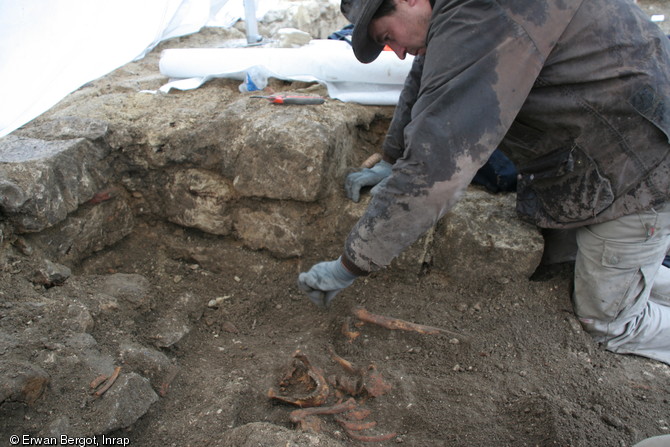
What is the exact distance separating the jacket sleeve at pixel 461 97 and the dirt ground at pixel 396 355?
82 centimetres

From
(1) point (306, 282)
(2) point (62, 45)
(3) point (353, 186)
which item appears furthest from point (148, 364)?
(2) point (62, 45)

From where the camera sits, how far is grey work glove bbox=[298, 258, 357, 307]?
211 cm

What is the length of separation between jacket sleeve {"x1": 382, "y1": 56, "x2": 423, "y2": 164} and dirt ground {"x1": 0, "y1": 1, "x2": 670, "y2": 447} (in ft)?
2.02

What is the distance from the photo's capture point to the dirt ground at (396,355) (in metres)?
1.87

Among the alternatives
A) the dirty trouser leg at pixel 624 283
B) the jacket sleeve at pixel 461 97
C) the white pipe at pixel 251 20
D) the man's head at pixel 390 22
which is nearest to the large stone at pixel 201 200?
the man's head at pixel 390 22

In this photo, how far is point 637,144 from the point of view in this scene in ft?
6.64

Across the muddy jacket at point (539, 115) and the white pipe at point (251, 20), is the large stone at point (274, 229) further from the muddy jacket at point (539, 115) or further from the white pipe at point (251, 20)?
the white pipe at point (251, 20)

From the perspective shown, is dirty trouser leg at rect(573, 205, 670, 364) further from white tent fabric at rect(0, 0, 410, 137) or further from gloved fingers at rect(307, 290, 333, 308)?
white tent fabric at rect(0, 0, 410, 137)

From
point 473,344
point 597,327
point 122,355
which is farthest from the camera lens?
point 597,327

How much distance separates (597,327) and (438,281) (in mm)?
787

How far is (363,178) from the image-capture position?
271 cm

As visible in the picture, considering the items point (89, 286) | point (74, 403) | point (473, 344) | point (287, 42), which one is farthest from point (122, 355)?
point (287, 42)

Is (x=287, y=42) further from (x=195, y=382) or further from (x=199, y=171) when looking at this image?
(x=195, y=382)

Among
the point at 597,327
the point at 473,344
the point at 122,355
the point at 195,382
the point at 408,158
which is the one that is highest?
the point at 408,158
